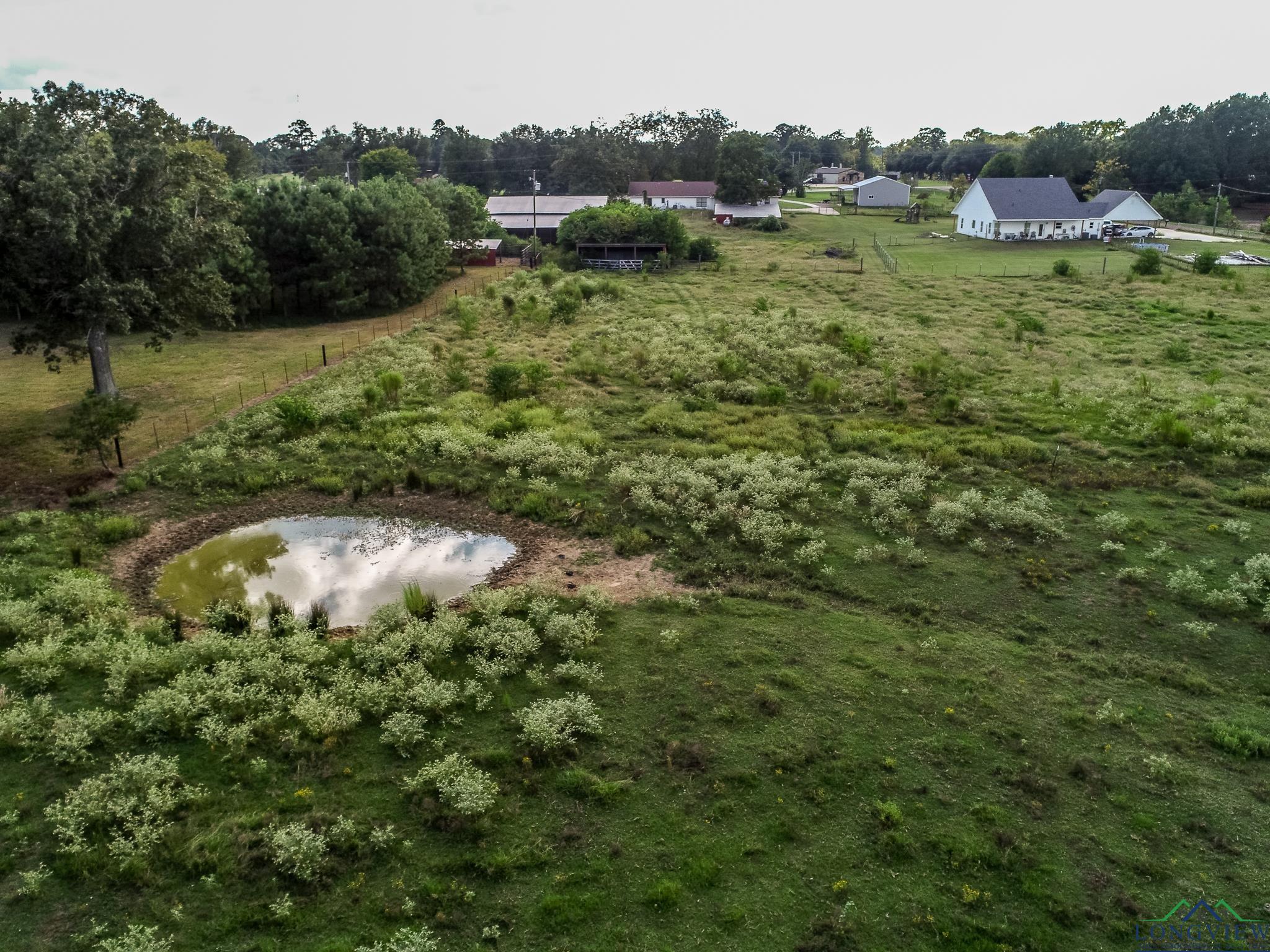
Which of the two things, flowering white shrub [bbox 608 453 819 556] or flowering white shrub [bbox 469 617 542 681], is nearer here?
flowering white shrub [bbox 469 617 542 681]

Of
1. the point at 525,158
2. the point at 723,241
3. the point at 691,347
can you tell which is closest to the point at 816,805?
the point at 691,347

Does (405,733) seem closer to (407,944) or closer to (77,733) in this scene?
(407,944)

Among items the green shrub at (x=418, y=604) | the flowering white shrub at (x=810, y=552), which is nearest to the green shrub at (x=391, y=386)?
the green shrub at (x=418, y=604)

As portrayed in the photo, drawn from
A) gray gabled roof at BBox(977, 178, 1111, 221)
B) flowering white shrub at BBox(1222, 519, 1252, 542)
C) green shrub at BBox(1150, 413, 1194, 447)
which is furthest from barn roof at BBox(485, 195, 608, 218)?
flowering white shrub at BBox(1222, 519, 1252, 542)

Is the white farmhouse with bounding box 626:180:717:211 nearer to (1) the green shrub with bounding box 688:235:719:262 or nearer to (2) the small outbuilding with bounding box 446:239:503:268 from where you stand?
(2) the small outbuilding with bounding box 446:239:503:268

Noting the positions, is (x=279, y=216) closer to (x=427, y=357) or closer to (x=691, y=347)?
(x=427, y=357)

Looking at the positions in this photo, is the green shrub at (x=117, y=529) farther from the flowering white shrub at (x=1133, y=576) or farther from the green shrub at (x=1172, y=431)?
the green shrub at (x=1172, y=431)

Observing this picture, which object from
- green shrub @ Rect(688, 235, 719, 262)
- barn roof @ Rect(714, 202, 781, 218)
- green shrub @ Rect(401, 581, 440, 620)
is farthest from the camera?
barn roof @ Rect(714, 202, 781, 218)
